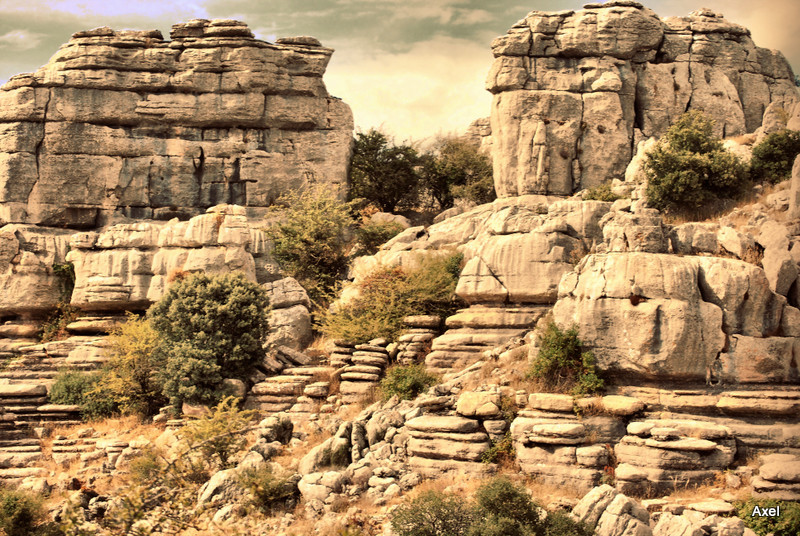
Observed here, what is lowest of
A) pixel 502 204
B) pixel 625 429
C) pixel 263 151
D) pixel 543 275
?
pixel 625 429

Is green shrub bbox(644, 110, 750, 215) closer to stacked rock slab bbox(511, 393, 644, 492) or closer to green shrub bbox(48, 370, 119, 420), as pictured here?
stacked rock slab bbox(511, 393, 644, 492)

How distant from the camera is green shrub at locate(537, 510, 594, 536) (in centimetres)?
1292

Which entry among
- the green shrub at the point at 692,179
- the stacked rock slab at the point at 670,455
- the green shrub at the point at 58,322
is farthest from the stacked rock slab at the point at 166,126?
the stacked rock slab at the point at 670,455

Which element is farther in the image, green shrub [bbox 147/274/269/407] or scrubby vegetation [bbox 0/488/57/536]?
green shrub [bbox 147/274/269/407]

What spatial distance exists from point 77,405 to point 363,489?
11250 mm

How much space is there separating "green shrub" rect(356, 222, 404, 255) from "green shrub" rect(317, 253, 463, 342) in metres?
6.86

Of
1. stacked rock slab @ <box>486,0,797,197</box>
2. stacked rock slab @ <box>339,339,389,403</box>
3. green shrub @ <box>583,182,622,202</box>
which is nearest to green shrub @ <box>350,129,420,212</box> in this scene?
stacked rock slab @ <box>486,0,797,197</box>

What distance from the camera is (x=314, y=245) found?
30.5 meters

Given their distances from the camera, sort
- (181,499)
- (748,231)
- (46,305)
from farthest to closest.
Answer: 1. (46,305)
2. (748,231)
3. (181,499)

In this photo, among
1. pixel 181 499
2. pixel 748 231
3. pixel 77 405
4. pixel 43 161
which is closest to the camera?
pixel 181 499

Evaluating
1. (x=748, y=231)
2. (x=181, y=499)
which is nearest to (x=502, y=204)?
(x=748, y=231)

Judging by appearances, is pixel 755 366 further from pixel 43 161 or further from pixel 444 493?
pixel 43 161

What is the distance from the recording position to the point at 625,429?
53.5 ft

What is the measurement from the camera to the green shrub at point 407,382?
19.8 meters
